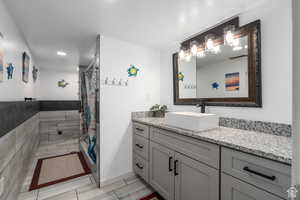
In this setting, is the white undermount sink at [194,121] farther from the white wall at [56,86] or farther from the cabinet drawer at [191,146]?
the white wall at [56,86]

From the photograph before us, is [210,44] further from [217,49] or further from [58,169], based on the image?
[58,169]

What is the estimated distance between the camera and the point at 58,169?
2242 millimetres

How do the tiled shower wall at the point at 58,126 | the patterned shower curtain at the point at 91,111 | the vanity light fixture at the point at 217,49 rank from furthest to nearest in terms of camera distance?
the tiled shower wall at the point at 58,126
the patterned shower curtain at the point at 91,111
the vanity light fixture at the point at 217,49

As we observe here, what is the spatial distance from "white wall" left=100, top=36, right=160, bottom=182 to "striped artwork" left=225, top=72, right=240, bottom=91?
1.20m

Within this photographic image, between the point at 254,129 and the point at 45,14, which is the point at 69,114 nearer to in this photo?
Answer: the point at 45,14

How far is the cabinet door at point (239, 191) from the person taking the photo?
768mm

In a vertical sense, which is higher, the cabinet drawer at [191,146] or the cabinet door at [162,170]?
the cabinet drawer at [191,146]

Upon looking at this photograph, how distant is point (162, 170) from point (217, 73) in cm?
132

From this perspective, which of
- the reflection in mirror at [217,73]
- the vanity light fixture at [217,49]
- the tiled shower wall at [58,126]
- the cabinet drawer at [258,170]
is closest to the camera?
the cabinet drawer at [258,170]

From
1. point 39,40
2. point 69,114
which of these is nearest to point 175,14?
point 39,40

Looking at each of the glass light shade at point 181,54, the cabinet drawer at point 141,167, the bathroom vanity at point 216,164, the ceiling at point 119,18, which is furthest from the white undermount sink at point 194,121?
the ceiling at point 119,18

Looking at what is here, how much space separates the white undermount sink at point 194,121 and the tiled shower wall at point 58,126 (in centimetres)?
360

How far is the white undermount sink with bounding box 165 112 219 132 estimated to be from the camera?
1218 millimetres

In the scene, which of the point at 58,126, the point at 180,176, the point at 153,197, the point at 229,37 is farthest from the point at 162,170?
the point at 58,126
